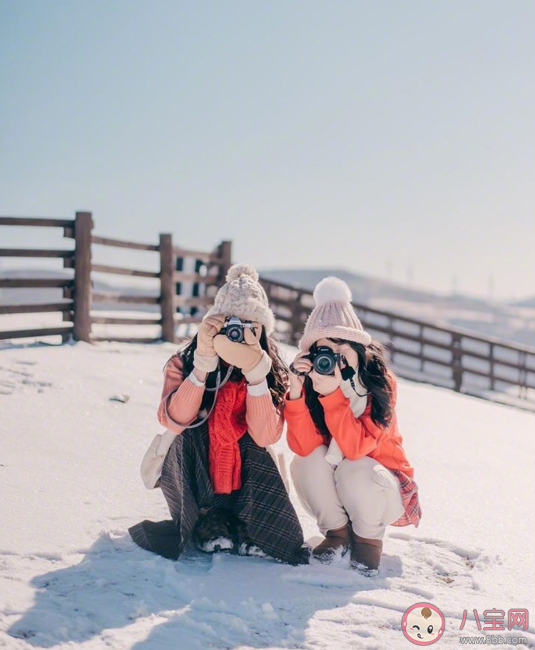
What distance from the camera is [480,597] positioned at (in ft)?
8.99

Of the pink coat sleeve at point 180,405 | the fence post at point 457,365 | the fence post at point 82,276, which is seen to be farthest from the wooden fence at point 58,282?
the fence post at point 457,365

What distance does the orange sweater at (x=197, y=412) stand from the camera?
9.09 feet

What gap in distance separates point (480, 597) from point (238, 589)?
0.95 m

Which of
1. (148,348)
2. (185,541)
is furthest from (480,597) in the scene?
(148,348)

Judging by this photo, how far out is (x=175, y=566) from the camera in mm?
2715

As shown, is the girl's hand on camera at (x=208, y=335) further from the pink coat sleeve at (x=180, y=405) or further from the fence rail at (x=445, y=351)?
the fence rail at (x=445, y=351)

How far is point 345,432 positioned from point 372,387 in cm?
24

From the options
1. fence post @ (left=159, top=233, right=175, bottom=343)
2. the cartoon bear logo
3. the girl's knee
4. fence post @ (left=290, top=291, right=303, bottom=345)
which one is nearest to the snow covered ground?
the cartoon bear logo

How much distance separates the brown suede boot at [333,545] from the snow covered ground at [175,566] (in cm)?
5

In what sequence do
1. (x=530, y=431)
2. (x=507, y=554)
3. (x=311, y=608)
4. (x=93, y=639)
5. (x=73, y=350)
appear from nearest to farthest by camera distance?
(x=93, y=639) → (x=311, y=608) → (x=507, y=554) → (x=73, y=350) → (x=530, y=431)

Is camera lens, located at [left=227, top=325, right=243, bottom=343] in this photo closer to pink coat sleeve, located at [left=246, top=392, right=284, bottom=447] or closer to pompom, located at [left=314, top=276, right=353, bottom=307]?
pink coat sleeve, located at [left=246, top=392, right=284, bottom=447]

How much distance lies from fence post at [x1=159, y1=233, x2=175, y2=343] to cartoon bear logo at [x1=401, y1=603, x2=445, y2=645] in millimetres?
7052

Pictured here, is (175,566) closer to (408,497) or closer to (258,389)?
(258,389)

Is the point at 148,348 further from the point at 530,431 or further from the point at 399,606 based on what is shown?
the point at 399,606
